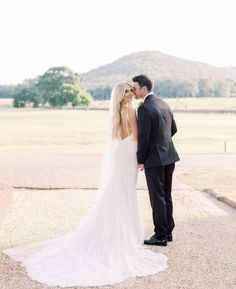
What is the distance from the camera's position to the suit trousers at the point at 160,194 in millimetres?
7074

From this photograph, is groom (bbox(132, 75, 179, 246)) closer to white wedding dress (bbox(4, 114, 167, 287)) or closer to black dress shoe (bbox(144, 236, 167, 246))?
black dress shoe (bbox(144, 236, 167, 246))

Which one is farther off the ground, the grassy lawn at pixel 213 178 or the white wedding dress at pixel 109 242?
the white wedding dress at pixel 109 242

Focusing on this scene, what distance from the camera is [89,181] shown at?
43.2 ft

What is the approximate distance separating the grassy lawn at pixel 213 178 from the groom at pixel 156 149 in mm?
4136

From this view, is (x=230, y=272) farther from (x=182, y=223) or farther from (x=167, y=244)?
(x=182, y=223)

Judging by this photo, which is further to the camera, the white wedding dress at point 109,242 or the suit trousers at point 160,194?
the suit trousers at point 160,194

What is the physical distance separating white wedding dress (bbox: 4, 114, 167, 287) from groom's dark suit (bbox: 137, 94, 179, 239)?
193mm

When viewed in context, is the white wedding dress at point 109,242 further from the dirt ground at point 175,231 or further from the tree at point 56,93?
the tree at point 56,93

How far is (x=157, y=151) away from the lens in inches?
274

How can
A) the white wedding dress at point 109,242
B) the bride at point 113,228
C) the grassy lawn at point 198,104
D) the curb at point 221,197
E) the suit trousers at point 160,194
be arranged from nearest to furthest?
the white wedding dress at point 109,242, the bride at point 113,228, the suit trousers at point 160,194, the curb at point 221,197, the grassy lawn at point 198,104

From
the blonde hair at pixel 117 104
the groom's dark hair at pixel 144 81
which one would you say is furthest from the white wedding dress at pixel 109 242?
the groom's dark hair at pixel 144 81

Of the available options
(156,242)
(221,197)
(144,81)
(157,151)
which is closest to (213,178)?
(221,197)

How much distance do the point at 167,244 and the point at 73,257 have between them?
4.33 ft


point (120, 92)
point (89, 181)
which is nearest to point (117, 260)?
point (120, 92)
